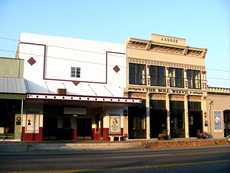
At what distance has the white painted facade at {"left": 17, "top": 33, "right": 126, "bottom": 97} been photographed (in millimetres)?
31531

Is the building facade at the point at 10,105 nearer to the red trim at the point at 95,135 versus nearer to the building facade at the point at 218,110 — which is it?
the red trim at the point at 95,135

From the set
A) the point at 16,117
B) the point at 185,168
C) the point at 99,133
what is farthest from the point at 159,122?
the point at 185,168

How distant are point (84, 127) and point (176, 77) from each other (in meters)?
12.1

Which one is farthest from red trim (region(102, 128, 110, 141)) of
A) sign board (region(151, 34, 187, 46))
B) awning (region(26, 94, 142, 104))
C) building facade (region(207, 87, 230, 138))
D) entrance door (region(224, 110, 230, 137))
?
entrance door (region(224, 110, 230, 137))

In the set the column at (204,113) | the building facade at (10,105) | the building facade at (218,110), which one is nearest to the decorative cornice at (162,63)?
Result: the building facade at (218,110)

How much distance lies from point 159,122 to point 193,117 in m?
4.83

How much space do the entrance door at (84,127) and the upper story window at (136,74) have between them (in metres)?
6.03

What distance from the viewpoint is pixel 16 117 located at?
3072cm

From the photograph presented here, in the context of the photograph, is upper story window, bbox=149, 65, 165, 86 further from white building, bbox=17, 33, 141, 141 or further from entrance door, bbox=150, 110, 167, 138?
white building, bbox=17, 33, 141, 141

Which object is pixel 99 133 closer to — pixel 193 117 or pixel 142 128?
pixel 142 128

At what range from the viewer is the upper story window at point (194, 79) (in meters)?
39.8

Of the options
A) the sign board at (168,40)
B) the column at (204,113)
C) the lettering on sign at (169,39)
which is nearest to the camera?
the sign board at (168,40)

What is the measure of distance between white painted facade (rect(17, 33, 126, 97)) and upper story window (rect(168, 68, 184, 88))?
6.14m

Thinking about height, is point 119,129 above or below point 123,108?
below
